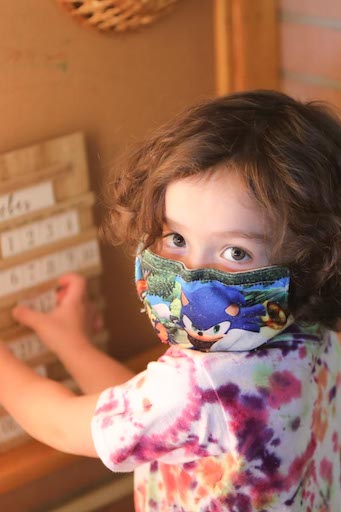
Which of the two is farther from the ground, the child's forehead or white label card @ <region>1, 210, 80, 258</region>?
the child's forehead

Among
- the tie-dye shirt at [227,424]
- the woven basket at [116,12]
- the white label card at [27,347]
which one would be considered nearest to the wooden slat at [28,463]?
the white label card at [27,347]

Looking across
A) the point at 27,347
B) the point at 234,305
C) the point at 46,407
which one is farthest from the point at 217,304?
the point at 27,347

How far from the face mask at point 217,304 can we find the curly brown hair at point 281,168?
0.03 meters

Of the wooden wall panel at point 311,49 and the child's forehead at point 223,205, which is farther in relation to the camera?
the wooden wall panel at point 311,49

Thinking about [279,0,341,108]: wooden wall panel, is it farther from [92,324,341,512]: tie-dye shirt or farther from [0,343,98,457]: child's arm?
[0,343,98,457]: child's arm

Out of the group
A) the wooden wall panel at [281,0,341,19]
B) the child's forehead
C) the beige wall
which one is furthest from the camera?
the wooden wall panel at [281,0,341,19]

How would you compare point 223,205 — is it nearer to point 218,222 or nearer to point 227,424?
point 218,222

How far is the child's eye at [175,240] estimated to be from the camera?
879mm

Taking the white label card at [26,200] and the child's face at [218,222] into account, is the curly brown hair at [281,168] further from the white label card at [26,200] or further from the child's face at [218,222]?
the white label card at [26,200]

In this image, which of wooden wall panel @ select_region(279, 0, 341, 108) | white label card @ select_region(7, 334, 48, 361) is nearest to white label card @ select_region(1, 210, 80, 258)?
white label card @ select_region(7, 334, 48, 361)

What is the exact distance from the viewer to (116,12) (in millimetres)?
1048

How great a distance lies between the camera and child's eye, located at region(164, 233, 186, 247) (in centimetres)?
88

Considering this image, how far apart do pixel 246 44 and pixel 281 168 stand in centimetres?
46

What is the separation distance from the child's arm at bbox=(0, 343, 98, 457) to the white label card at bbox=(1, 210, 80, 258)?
13cm
